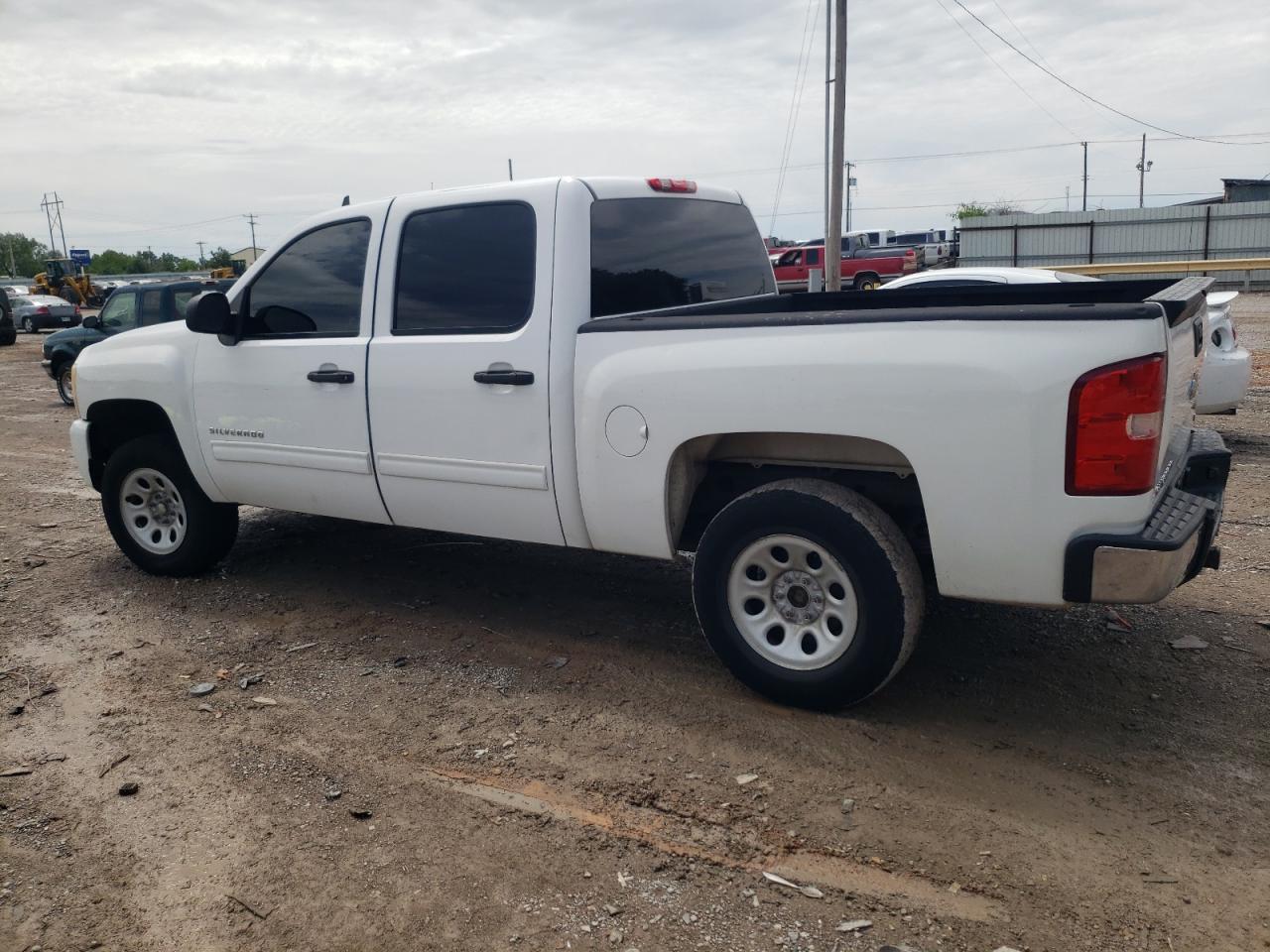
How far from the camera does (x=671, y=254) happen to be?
4945mm

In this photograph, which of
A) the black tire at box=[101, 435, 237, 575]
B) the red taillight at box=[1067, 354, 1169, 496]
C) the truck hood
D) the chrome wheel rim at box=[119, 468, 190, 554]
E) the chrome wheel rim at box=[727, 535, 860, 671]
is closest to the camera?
the red taillight at box=[1067, 354, 1169, 496]

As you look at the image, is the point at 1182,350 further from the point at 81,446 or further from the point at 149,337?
the point at 81,446

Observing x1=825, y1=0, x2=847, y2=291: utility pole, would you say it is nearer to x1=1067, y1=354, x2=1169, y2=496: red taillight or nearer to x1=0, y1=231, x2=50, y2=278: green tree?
x1=1067, y1=354, x2=1169, y2=496: red taillight

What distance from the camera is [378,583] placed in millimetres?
5883

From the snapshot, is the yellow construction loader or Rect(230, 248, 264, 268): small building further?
Rect(230, 248, 264, 268): small building

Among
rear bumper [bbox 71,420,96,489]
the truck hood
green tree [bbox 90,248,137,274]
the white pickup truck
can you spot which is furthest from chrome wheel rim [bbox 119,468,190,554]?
green tree [bbox 90,248,137,274]

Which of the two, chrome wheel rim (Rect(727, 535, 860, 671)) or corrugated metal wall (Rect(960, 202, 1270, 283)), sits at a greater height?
corrugated metal wall (Rect(960, 202, 1270, 283))

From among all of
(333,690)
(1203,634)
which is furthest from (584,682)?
(1203,634)

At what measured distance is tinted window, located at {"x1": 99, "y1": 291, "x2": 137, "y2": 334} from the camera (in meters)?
14.5

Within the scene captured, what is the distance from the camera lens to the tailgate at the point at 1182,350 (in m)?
3.35

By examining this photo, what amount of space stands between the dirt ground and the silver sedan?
105ft

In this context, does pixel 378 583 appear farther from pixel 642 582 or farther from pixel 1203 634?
pixel 1203 634

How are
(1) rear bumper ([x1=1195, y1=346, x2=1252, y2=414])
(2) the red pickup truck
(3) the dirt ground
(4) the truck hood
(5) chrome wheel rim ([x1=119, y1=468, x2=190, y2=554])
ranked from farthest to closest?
(2) the red pickup truck, (1) rear bumper ([x1=1195, y1=346, x2=1252, y2=414]), (5) chrome wheel rim ([x1=119, y1=468, x2=190, y2=554]), (4) the truck hood, (3) the dirt ground

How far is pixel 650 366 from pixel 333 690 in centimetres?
195
